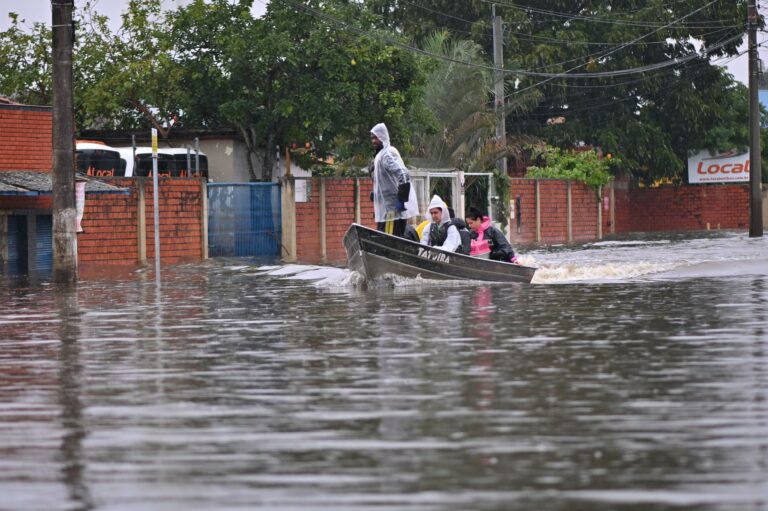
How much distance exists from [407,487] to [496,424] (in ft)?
5.67

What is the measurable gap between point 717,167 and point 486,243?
45568 mm

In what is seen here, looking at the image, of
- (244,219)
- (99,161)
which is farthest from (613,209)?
(99,161)

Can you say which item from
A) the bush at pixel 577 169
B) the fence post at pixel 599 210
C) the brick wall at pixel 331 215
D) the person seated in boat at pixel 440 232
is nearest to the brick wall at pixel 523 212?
the bush at pixel 577 169

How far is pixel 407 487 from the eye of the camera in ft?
20.2

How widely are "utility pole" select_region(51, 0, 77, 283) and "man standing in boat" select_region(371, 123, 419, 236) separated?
4971mm

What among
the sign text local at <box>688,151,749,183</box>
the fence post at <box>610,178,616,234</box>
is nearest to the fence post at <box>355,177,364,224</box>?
the fence post at <box>610,178,616,234</box>

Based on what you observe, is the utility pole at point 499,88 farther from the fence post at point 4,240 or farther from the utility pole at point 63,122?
the utility pole at point 63,122

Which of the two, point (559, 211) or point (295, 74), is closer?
point (295, 74)

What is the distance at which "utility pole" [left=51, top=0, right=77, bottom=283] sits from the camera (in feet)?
76.0

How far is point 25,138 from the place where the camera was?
30.8 meters

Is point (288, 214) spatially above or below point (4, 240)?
above

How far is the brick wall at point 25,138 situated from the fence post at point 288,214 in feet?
22.5

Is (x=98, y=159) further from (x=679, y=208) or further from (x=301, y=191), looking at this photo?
(x=679, y=208)

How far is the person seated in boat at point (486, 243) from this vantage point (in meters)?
22.9
